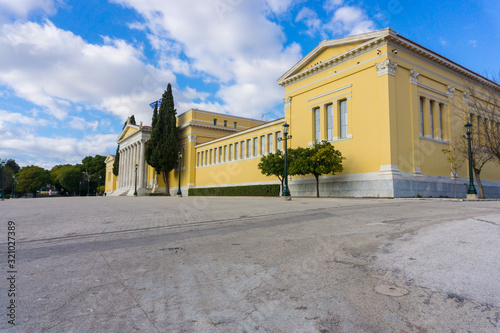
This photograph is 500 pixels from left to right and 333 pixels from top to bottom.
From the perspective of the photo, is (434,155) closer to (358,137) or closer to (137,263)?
(358,137)

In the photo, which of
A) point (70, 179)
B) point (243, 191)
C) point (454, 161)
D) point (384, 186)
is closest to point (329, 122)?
point (384, 186)

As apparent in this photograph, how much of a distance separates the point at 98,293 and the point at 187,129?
44.2 metres

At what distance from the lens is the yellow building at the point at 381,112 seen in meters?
20.5

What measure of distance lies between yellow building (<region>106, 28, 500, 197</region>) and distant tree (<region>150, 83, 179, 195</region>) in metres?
18.5

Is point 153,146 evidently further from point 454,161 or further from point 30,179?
point 30,179

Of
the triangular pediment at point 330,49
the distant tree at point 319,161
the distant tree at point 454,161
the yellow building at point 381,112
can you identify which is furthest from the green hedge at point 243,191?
the distant tree at point 454,161

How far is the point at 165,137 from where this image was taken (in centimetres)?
4384

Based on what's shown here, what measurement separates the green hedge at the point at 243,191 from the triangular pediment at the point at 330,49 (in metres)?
10.5

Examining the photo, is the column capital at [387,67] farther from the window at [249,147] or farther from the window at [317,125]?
the window at [249,147]

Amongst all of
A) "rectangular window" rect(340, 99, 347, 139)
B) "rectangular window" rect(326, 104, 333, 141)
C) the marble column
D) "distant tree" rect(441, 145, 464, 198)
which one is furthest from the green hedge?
"distant tree" rect(441, 145, 464, 198)

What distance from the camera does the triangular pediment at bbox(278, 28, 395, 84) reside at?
69.9 ft

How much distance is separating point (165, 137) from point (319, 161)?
28831mm

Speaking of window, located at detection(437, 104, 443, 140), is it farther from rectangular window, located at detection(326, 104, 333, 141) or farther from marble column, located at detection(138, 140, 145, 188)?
marble column, located at detection(138, 140, 145, 188)

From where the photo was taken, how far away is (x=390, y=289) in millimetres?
3141
